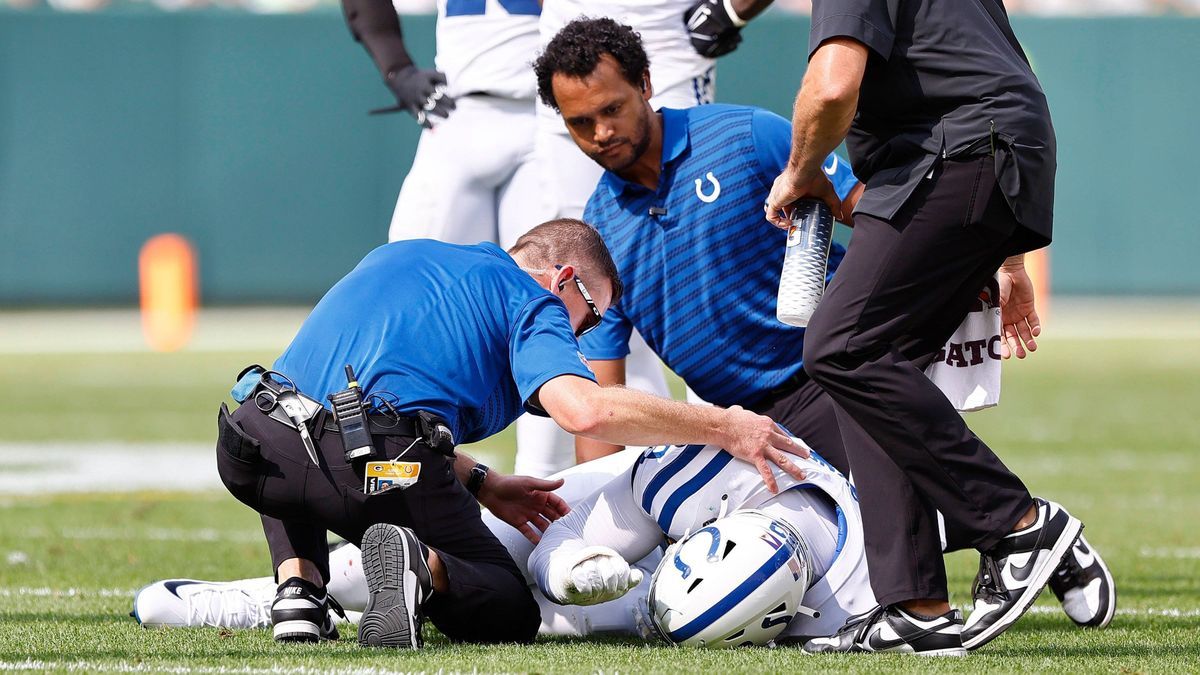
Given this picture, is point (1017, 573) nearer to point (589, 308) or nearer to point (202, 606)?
point (589, 308)

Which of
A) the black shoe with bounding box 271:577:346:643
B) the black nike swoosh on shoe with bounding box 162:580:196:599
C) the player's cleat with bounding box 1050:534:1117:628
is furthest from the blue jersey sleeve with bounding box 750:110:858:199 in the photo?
the black nike swoosh on shoe with bounding box 162:580:196:599

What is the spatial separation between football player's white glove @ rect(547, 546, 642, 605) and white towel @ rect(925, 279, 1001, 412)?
99 centimetres

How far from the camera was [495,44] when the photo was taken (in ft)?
19.8

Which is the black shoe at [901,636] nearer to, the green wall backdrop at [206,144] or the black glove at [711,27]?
the black glove at [711,27]

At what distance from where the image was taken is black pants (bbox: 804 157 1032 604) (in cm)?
368

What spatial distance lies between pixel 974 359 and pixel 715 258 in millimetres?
868

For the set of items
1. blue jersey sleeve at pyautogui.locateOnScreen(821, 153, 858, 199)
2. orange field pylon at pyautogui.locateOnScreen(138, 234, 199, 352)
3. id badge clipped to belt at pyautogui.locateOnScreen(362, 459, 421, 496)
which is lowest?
orange field pylon at pyautogui.locateOnScreen(138, 234, 199, 352)

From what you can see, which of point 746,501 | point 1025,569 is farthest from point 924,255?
point 746,501

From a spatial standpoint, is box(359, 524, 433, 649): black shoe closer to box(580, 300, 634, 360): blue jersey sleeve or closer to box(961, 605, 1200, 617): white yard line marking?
box(580, 300, 634, 360): blue jersey sleeve

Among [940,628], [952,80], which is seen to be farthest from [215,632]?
[952,80]

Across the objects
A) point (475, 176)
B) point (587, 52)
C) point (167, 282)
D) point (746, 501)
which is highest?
point (587, 52)

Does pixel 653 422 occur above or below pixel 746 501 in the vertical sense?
above

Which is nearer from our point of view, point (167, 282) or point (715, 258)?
point (715, 258)

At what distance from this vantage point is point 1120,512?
7.02m
